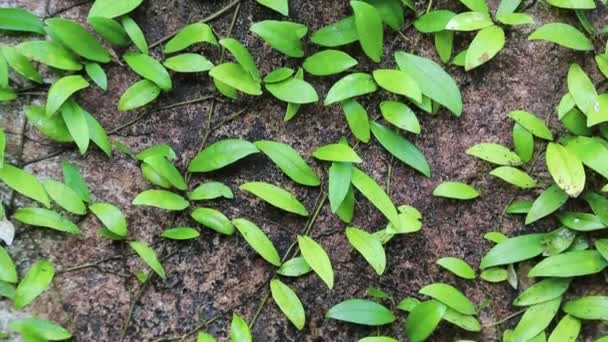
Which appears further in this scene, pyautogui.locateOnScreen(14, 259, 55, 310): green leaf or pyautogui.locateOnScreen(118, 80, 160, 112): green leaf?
pyautogui.locateOnScreen(118, 80, 160, 112): green leaf

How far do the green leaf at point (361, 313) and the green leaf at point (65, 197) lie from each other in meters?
0.72

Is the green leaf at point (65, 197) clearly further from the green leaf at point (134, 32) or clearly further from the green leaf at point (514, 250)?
the green leaf at point (514, 250)

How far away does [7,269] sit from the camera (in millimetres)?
1444

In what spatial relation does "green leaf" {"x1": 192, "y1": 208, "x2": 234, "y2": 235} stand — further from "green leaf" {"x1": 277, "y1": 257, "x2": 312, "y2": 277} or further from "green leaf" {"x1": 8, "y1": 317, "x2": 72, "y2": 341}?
"green leaf" {"x1": 8, "y1": 317, "x2": 72, "y2": 341}

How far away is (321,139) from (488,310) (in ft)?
2.17

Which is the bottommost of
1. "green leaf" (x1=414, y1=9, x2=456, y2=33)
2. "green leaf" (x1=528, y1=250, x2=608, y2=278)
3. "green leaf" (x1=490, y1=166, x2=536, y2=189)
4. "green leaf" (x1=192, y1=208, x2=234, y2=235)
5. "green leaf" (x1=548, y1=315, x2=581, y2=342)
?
"green leaf" (x1=548, y1=315, x2=581, y2=342)

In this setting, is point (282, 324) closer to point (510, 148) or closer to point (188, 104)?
point (188, 104)

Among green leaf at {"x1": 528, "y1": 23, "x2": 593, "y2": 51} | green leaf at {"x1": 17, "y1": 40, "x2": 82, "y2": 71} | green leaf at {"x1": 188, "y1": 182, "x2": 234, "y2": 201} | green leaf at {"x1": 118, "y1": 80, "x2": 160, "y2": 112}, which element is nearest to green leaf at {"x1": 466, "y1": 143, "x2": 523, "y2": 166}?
green leaf at {"x1": 528, "y1": 23, "x2": 593, "y2": 51}

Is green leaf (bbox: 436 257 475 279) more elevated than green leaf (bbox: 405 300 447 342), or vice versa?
green leaf (bbox: 436 257 475 279)

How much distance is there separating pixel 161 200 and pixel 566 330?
112 cm

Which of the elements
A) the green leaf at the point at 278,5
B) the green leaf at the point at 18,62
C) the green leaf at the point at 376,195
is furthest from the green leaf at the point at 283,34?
the green leaf at the point at 18,62

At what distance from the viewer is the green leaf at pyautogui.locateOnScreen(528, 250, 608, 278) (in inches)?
58.1

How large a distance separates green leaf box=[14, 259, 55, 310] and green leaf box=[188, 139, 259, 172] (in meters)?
0.45

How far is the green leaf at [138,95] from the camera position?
5.06ft
